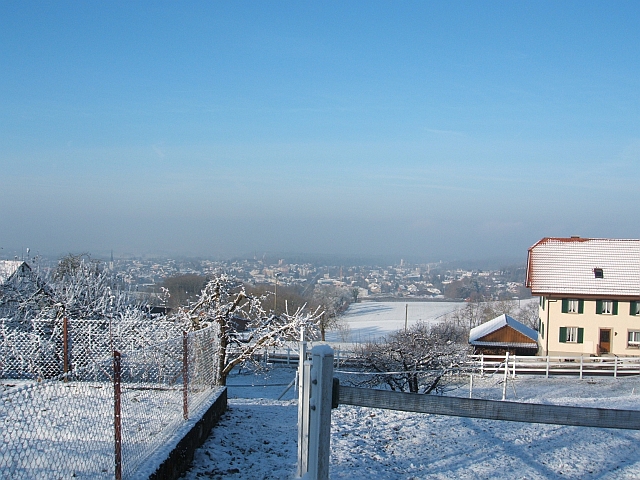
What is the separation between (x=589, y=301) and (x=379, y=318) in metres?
34.7

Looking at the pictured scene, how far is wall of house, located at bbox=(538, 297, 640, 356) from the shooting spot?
26984 mm

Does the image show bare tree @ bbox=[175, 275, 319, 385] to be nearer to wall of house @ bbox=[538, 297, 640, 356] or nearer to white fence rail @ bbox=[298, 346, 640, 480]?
white fence rail @ bbox=[298, 346, 640, 480]

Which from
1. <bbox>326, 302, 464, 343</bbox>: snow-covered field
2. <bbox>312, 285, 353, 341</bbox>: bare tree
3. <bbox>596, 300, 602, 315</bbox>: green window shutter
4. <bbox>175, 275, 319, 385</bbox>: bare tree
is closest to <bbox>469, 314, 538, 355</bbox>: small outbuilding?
<bbox>596, 300, 602, 315</bbox>: green window shutter

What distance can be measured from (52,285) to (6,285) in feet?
5.96

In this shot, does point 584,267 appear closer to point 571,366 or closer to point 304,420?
point 571,366

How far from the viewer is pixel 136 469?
5020 millimetres

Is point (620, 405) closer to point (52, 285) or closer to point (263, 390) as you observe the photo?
point (263, 390)

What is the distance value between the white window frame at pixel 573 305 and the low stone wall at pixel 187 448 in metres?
23.6

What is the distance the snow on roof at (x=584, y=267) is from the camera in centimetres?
2727

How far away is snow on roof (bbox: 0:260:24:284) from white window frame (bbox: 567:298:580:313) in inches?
1000

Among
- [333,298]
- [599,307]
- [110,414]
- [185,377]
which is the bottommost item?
[333,298]

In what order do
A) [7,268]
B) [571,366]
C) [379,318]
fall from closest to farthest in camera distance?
[7,268]
[571,366]
[379,318]

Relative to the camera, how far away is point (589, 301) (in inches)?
1069

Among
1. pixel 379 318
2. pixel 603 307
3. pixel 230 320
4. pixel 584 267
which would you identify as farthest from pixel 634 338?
pixel 379 318
